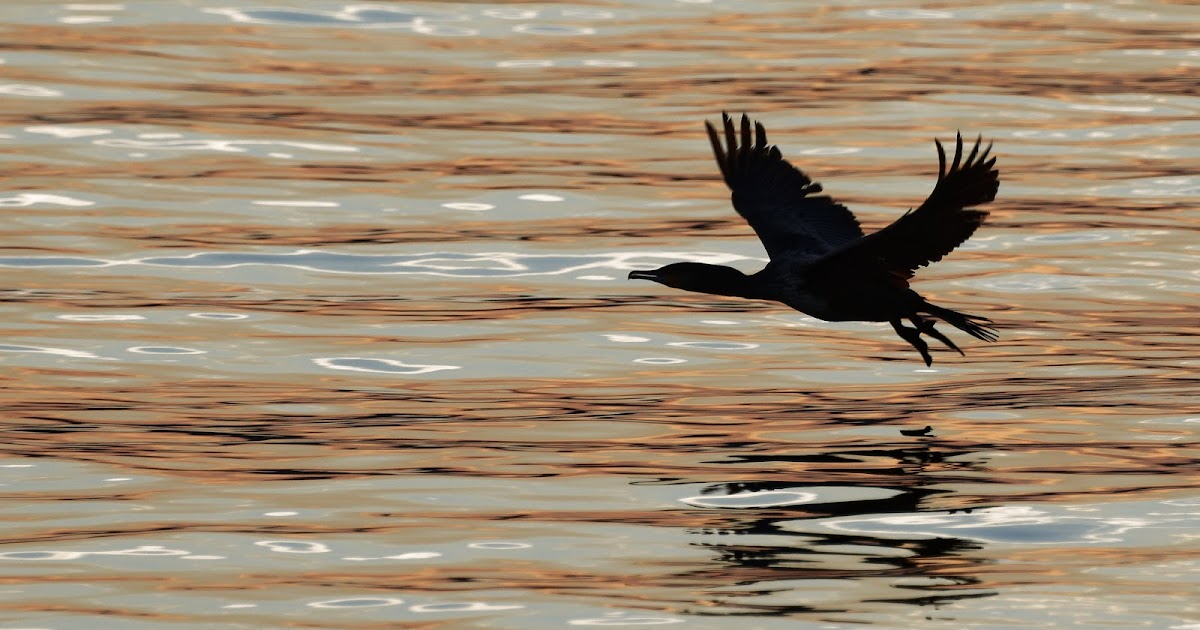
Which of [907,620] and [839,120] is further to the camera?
[839,120]

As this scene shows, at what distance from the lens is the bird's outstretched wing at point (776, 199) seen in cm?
1148

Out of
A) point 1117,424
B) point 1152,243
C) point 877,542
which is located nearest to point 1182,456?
point 1117,424

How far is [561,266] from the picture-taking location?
1453 cm

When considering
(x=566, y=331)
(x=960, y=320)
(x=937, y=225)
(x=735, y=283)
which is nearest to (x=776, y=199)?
(x=735, y=283)

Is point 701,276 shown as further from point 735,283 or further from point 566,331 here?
point 566,331

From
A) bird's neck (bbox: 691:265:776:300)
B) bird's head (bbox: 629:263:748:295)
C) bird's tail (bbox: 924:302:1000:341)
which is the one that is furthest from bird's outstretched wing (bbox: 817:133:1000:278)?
bird's head (bbox: 629:263:748:295)

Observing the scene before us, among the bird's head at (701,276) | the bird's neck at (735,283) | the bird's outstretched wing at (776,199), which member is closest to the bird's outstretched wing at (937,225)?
the bird's neck at (735,283)

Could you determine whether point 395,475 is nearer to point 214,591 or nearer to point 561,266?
point 214,591

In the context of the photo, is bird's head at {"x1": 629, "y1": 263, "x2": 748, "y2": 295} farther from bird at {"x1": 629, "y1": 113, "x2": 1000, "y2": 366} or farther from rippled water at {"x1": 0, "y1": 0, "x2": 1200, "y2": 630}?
rippled water at {"x1": 0, "y1": 0, "x2": 1200, "y2": 630}

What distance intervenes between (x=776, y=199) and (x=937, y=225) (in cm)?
208

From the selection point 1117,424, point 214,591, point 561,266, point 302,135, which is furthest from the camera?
point 302,135

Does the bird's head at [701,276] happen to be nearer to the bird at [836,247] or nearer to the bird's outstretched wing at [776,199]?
the bird at [836,247]

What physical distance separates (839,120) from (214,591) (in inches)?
460

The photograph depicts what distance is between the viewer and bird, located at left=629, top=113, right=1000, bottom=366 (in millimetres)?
9484
